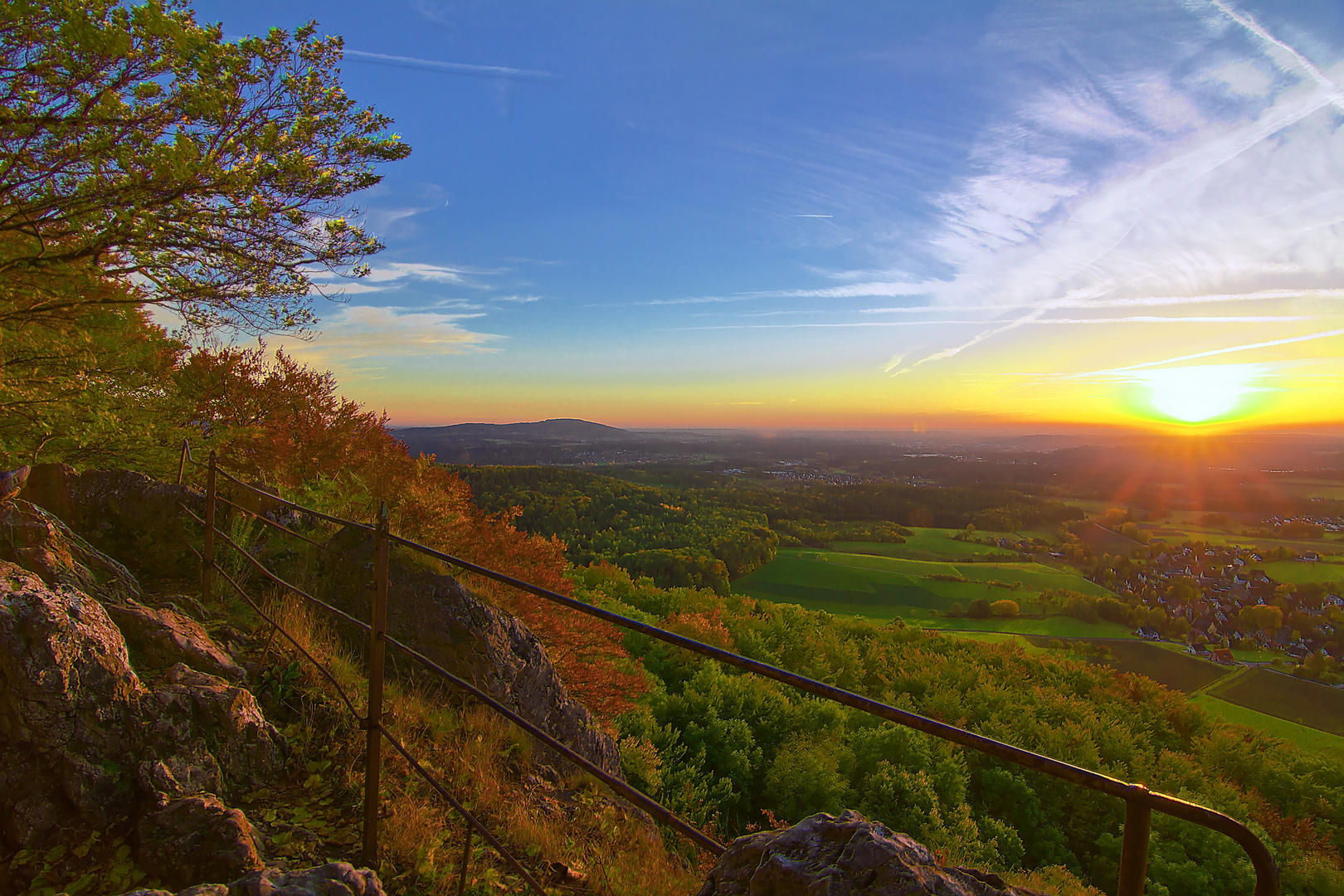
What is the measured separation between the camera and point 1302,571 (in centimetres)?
7656

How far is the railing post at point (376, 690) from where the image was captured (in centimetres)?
276

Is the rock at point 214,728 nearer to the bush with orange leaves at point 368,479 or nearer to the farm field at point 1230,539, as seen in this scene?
the bush with orange leaves at point 368,479

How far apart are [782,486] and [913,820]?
97284mm

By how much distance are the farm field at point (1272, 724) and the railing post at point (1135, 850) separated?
58.5 m

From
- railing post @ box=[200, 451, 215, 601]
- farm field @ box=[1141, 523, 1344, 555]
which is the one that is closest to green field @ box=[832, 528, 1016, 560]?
farm field @ box=[1141, 523, 1344, 555]

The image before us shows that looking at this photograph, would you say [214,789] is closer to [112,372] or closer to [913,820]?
[112,372]

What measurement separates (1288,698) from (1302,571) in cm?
3564

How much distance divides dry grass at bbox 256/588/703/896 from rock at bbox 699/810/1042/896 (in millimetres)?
2105

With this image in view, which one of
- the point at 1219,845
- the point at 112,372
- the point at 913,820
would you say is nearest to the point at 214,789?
the point at 112,372

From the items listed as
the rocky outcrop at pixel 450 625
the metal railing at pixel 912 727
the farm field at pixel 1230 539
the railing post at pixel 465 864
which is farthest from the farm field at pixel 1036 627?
the metal railing at pixel 912 727

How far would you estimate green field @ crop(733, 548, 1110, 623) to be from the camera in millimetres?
66500

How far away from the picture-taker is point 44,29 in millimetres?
6031

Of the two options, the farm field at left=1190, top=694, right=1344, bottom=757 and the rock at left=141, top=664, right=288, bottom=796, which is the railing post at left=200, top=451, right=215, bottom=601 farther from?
the farm field at left=1190, top=694, right=1344, bottom=757

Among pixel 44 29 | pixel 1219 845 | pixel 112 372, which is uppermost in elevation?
pixel 44 29
